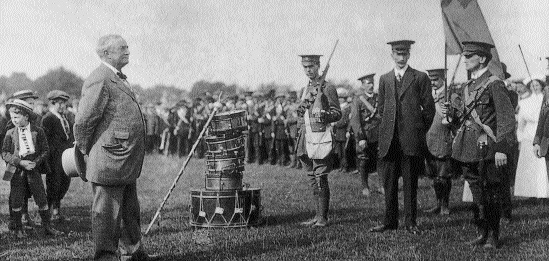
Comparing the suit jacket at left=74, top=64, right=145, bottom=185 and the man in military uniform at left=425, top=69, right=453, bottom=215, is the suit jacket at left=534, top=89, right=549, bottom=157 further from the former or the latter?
the suit jacket at left=74, top=64, right=145, bottom=185

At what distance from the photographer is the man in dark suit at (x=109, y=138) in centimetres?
613

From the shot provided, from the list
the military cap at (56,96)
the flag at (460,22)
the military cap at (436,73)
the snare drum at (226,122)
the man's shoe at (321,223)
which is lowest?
the man's shoe at (321,223)

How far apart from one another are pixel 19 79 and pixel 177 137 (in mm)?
41276

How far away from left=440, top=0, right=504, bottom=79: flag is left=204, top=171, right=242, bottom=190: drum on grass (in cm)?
332

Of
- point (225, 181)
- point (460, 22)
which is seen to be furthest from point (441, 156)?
point (225, 181)

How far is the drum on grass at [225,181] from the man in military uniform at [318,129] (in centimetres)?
97

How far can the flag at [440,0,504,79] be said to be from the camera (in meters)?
7.81

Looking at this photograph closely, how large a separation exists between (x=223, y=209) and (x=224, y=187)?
12.0 inches

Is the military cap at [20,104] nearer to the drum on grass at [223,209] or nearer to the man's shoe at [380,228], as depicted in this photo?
the drum on grass at [223,209]

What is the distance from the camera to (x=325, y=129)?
902cm

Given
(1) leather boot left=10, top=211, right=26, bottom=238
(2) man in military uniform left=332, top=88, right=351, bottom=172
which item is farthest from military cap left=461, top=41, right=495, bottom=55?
(2) man in military uniform left=332, top=88, right=351, bottom=172

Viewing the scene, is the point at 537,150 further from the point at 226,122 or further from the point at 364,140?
the point at 226,122

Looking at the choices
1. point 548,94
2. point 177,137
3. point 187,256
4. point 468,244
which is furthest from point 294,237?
point 177,137

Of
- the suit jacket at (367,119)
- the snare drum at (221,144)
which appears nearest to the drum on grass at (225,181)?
the snare drum at (221,144)
